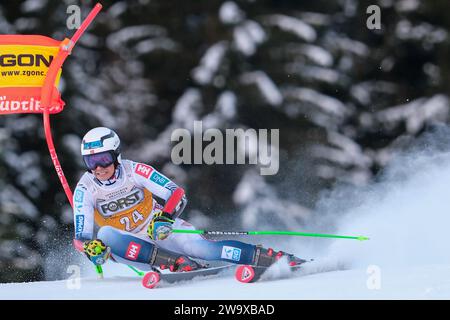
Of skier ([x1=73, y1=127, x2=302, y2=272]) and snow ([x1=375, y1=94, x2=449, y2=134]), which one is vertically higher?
snow ([x1=375, y1=94, x2=449, y2=134])

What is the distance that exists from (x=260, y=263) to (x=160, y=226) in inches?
22.5

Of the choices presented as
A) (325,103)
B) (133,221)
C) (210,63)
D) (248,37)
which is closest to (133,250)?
(133,221)

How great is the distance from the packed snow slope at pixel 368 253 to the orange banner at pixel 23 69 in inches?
42.3

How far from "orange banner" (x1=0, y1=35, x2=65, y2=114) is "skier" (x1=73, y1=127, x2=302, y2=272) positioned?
62 centimetres

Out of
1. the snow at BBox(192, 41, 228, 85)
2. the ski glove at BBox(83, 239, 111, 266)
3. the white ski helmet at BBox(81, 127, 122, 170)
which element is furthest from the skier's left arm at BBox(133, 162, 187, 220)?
the snow at BBox(192, 41, 228, 85)

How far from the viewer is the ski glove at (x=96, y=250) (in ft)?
15.8

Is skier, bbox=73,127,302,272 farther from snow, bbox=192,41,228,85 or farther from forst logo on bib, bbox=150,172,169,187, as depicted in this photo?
snow, bbox=192,41,228,85

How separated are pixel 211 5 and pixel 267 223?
1.65 meters

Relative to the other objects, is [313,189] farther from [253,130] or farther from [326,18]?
[326,18]

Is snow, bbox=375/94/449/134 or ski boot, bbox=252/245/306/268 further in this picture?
snow, bbox=375/94/449/134

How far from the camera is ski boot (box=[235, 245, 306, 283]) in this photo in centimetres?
470

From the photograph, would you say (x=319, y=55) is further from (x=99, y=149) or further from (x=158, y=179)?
(x=99, y=149)

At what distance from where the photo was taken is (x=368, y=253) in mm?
5059
